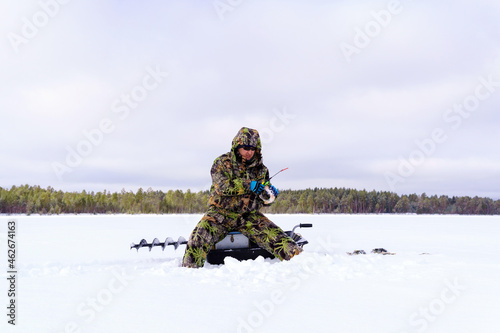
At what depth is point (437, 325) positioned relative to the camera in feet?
9.68

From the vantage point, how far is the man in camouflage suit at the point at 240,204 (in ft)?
17.7

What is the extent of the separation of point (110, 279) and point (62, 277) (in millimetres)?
573

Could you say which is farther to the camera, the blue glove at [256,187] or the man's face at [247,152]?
the man's face at [247,152]

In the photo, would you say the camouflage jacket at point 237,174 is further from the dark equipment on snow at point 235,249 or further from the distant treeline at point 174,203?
the distant treeline at point 174,203

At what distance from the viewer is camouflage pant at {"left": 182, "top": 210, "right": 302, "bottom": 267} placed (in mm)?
5285

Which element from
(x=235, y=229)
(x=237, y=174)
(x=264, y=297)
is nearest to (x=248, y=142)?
(x=237, y=174)

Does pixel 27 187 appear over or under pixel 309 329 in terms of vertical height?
over

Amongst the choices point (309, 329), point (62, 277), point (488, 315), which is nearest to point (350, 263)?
point (488, 315)

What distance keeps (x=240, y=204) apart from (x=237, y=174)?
41 centimetres

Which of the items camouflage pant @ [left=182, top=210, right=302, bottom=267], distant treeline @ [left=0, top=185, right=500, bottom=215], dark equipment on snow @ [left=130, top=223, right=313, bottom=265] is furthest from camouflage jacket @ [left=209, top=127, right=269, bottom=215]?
distant treeline @ [left=0, top=185, right=500, bottom=215]

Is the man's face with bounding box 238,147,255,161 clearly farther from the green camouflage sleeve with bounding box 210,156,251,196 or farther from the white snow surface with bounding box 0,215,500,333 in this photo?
the white snow surface with bounding box 0,215,500,333

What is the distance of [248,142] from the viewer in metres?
5.56

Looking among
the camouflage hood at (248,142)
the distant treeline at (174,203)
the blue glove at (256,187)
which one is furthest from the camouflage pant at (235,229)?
the distant treeline at (174,203)

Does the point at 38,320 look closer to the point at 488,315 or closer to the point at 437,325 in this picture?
the point at 437,325
